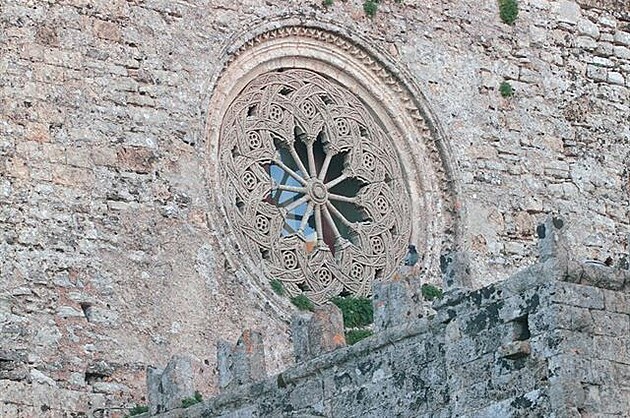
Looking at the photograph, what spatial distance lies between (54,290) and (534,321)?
557 cm

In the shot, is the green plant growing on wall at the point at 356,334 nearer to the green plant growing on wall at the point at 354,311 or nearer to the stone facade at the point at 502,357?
the green plant growing on wall at the point at 354,311

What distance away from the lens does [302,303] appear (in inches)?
711

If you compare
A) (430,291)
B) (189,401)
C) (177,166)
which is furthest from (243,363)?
(430,291)

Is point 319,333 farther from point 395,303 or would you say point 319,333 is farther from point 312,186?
point 312,186

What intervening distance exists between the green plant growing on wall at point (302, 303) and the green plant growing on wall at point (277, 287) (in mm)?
123

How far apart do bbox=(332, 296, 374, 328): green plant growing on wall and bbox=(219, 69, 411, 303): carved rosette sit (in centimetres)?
19

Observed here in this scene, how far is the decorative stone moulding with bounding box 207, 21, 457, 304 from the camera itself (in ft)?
60.1

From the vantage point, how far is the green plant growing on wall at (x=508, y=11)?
20.6 meters

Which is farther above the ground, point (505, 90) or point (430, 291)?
point (505, 90)

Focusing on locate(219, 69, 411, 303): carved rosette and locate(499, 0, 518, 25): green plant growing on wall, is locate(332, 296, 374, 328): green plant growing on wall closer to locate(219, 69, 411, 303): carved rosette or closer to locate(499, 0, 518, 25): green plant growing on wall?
locate(219, 69, 411, 303): carved rosette

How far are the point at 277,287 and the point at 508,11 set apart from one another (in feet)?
15.2

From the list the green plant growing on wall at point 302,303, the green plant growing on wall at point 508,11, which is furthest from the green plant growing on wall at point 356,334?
the green plant growing on wall at point 508,11

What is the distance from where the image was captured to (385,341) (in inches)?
531

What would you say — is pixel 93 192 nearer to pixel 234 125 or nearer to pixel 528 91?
pixel 234 125
